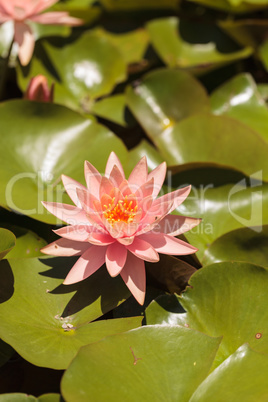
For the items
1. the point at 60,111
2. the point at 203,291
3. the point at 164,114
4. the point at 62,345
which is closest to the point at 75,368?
the point at 62,345

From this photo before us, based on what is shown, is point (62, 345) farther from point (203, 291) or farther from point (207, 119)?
point (207, 119)

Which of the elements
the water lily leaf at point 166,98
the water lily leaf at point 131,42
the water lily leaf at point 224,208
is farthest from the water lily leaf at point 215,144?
the water lily leaf at point 131,42

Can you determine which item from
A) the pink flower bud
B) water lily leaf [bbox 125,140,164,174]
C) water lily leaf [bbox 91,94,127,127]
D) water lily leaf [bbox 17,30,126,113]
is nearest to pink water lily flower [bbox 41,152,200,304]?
water lily leaf [bbox 125,140,164,174]

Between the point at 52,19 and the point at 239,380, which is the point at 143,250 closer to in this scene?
the point at 239,380

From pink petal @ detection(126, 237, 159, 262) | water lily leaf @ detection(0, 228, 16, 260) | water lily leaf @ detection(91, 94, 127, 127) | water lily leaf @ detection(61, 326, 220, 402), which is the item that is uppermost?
water lily leaf @ detection(0, 228, 16, 260)

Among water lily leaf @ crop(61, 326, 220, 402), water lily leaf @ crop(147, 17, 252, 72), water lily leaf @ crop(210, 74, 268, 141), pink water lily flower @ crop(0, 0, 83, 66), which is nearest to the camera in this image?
water lily leaf @ crop(61, 326, 220, 402)

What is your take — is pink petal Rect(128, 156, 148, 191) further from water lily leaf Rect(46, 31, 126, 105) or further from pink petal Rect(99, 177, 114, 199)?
water lily leaf Rect(46, 31, 126, 105)

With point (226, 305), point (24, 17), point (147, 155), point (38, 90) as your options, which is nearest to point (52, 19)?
point (24, 17)
